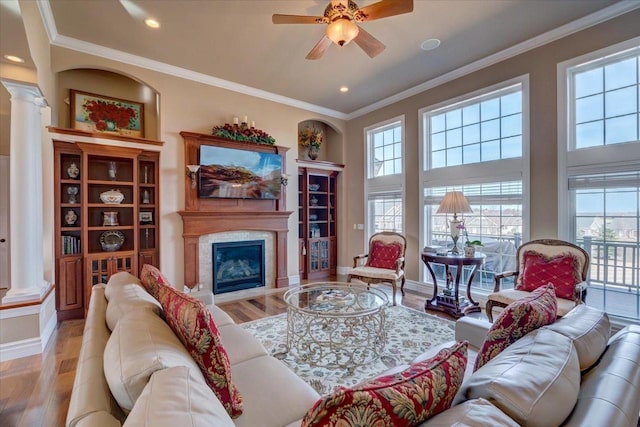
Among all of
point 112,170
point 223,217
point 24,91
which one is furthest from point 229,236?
point 24,91

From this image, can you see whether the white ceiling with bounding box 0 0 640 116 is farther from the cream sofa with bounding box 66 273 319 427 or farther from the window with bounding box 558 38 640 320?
the cream sofa with bounding box 66 273 319 427

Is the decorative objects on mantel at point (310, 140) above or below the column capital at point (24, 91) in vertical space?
above

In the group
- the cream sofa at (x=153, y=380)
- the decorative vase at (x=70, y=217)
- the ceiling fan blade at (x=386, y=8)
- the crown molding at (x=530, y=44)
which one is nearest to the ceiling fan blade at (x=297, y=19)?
the ceiling fan blade at (x=386, y=8)

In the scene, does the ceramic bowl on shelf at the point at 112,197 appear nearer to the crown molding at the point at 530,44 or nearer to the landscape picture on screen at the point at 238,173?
the landscape picture on screen at the point at 238,173

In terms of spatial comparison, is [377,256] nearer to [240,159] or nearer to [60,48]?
[240,159]

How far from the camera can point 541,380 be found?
2.84 feet

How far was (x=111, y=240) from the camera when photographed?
3.88 metres

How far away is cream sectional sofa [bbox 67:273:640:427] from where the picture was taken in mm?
769

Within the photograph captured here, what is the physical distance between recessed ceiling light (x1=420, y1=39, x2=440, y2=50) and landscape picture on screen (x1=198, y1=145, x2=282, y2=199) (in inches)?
104

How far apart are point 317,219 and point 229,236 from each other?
2.09 metres

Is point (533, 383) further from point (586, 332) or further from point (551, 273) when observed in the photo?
point (551, 273)

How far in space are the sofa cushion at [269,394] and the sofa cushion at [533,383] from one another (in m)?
0.71

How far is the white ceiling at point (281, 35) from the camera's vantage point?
112 inches

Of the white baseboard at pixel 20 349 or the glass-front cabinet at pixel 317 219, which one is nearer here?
the white baseboard at pixel 20 349
